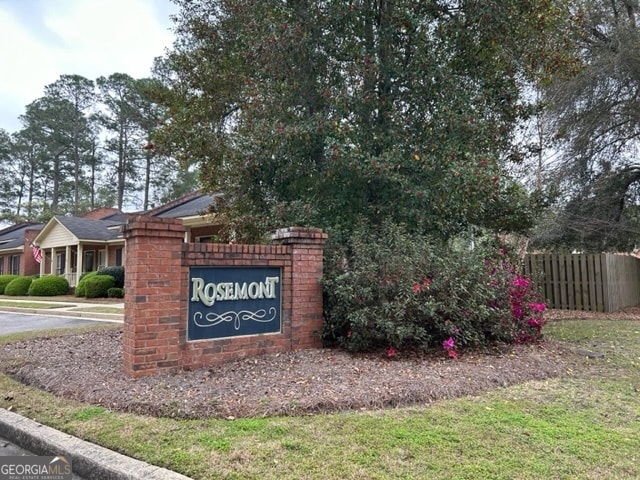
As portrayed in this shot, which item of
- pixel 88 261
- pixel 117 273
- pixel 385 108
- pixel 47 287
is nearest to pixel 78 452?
pixel 385 108

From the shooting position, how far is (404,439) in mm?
3199

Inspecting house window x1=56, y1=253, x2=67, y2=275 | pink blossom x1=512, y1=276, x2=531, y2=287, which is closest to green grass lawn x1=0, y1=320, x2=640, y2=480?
pink blossom x1=512, y1=276, x2=531, y2=287

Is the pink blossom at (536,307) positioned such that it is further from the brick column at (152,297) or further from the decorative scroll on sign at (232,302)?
the brick column at (152,297)

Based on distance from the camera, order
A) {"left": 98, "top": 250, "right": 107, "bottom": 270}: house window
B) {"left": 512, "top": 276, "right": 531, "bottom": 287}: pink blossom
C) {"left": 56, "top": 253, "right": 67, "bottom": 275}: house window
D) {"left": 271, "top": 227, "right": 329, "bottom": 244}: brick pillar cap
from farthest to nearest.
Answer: {"left": 56, "top": 253, "right": 67, "bottom": 275}: house window < {"left": 98, "top": 250, "right": 107, "bottom": 270}: house window < {"left": 512, "top": 276, "right": 531, "bottom": 287}: pink blossom < {"left": 271, "top": 227, "right": 329, "bottom": 244}: brick pillar cap

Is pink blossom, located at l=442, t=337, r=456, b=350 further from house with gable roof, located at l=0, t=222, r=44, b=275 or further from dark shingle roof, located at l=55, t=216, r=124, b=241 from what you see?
house with gable roof, located at l=0, t=222, r=44, b=275

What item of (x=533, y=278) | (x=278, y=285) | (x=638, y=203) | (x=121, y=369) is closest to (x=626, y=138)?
(x=638, y=203)

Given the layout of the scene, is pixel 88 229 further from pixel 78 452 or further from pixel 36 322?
pixel 78 452

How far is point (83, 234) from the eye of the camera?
25.1 m

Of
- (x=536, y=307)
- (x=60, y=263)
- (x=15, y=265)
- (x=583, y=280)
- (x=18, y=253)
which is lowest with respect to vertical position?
(x=536, y=307)

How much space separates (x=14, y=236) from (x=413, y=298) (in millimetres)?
38420

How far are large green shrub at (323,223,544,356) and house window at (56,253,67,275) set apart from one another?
27551 mm

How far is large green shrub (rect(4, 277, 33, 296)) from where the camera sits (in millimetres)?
23953

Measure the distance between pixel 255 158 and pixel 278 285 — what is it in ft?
9.52

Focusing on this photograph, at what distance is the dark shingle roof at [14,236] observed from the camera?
32094mm
